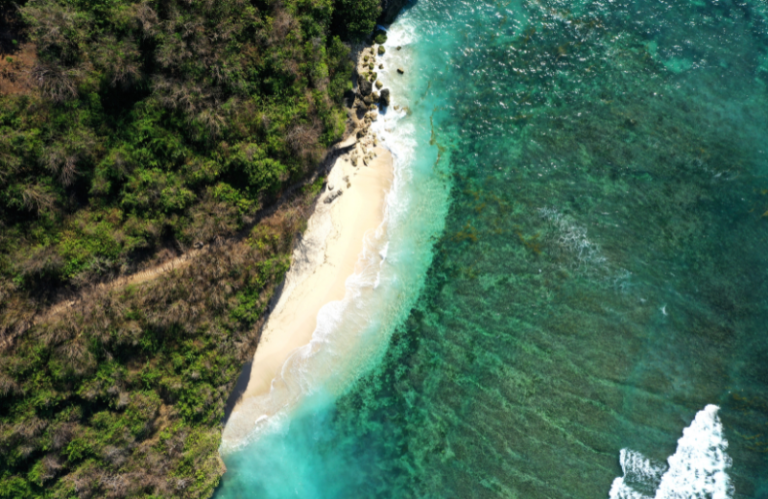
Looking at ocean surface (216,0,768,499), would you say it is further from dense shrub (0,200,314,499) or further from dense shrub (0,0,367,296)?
dense shrub (0,0,367,296)

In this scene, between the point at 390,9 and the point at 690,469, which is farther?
the point at 690,469

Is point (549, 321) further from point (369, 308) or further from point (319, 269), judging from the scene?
point (319, 269)

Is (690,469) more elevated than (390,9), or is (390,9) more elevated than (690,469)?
(390,9)

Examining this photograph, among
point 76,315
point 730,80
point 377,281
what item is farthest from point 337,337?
point 730,80

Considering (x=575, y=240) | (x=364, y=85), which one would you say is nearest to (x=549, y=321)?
(x=575, y=240)

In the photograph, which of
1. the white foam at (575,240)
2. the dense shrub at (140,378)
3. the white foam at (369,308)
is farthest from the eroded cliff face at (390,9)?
the white foam at (575,240)

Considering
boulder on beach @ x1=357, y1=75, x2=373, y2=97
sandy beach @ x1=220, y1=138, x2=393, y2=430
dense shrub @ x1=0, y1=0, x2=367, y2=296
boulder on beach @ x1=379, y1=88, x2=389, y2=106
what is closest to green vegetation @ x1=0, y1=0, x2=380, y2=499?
dense shrub @ x1=0, y1=0, x2=367, y2=296
